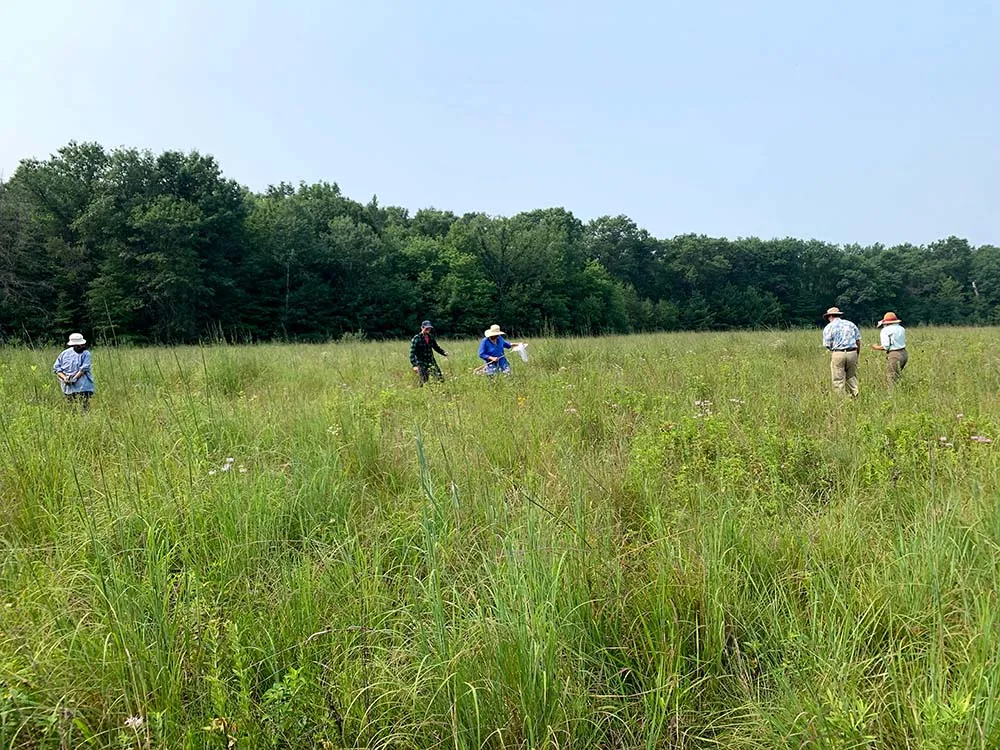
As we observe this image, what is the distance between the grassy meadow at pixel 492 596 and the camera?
4.89 feet

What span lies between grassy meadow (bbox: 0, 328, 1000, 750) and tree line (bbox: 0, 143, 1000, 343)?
25.6 feet

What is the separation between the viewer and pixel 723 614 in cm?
190

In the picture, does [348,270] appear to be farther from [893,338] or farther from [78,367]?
[893,338]

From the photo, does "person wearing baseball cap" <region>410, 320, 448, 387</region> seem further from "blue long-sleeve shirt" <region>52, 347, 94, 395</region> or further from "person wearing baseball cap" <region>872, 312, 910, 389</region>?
"person wearing baseball cap" <region>872, 312, 910, 389</region>

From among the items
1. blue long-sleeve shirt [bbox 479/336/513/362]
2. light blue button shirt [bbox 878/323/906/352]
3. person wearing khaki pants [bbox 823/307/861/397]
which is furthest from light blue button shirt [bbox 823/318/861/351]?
blue long-sleeve shirt [bbox 479/336/513/362]

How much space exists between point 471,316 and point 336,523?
4528 centimetres

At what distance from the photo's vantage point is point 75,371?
6344 mm

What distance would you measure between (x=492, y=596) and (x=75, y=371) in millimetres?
6913

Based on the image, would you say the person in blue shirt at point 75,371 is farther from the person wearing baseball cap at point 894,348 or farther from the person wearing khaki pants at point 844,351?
the person wearing baseball cap at point 894,348

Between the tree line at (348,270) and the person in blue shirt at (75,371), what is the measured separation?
14.9 ft

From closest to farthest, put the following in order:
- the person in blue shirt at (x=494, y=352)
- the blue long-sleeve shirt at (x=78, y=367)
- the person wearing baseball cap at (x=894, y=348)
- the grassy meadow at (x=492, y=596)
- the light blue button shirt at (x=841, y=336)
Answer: the grassy meadow at (x=492, y=596), the blue long-sleeve shirt at (x=78, y=367), the light blue button shirt at (x=841, y=336), the person wearing baseball cap at (x=894, y=348), the person in blue shirt at (x=494, y=352)

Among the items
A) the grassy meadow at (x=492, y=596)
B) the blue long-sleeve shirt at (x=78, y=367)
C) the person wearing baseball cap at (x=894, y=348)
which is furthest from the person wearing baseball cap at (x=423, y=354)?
the person wearing baseball cap at (x=894, y=348)

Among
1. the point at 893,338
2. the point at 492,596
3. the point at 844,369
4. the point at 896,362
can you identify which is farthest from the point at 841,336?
the point at 492,596

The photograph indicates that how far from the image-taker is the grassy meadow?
1.49 meters
